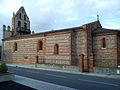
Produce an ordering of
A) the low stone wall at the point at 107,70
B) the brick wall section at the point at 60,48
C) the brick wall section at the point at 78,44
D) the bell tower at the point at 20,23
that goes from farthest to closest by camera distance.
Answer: the bell tower at the point at 20,23 → the brick wall section at the point at 60,48 → the brick wall section at the point at 78,44 → the low stone wall at the point at 107,70

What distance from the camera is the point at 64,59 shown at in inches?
886

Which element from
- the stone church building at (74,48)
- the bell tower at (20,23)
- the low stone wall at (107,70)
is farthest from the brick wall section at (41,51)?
the low stone wall at (107,70)

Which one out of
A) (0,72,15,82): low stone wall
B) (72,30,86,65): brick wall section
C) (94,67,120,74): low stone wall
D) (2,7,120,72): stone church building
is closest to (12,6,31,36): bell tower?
(2,7,120,72): stone church building

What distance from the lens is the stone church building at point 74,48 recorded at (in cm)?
1994

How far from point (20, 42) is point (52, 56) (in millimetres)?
11412

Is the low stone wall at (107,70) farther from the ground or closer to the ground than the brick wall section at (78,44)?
closer to the ground

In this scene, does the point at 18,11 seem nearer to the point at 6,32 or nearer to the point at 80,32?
the point at 6,32

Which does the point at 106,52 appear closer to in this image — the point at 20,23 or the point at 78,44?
the point at 78,44

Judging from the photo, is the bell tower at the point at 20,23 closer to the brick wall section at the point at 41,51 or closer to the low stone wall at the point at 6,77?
the brick wall section at the point at 41,51

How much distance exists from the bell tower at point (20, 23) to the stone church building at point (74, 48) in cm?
483

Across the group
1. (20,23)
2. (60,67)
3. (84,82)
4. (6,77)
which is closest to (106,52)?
(60,67)

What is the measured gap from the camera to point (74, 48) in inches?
886

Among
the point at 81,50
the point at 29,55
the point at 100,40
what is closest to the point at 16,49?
the point at 29,55

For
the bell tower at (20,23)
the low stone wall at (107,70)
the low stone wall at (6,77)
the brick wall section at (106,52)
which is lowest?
the low stone wall at (107,70)
